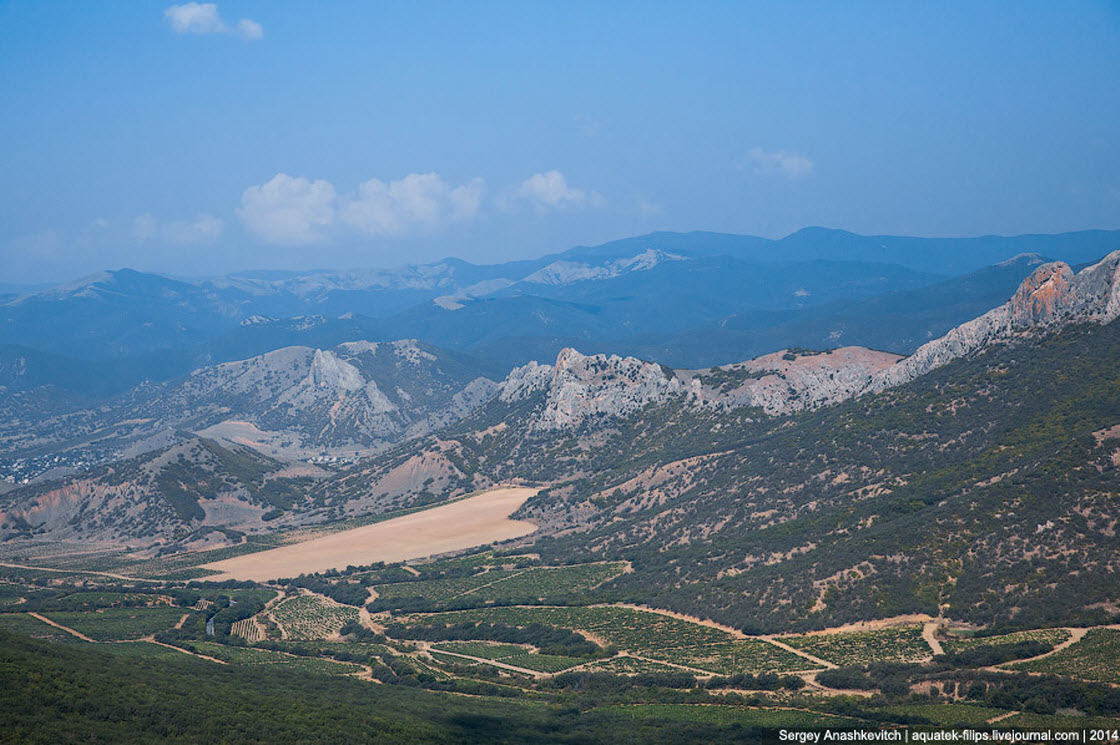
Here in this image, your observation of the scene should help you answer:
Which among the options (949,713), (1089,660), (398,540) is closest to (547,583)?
(398,540)

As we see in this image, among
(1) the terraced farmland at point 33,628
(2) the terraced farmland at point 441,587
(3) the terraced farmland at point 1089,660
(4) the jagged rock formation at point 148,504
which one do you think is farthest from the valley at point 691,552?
(1) the terraced farmland at point 33,628

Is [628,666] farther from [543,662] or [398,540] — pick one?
[398,540]

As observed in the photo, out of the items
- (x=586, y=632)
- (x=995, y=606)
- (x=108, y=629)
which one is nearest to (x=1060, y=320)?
(x=995, y=606)

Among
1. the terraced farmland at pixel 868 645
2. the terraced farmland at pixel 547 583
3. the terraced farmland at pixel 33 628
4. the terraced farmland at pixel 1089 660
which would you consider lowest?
the terraced farmland at pixel 868 645

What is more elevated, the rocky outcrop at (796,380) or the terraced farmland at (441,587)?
the rocky outcrop at (796,380)

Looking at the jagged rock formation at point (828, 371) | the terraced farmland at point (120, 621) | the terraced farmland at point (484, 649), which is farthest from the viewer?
the jagged rock formation at point (828, 371)

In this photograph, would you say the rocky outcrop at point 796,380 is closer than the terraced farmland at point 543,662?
No

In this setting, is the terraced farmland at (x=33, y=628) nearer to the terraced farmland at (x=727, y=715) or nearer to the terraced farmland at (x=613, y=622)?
the terraced farmland at (x=613, y=622)
